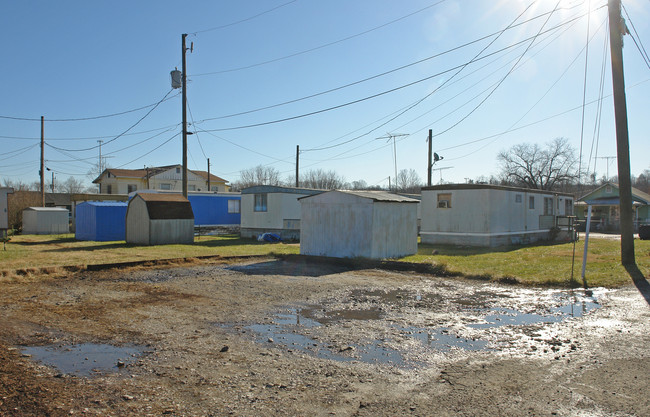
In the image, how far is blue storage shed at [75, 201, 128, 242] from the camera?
83.0ft

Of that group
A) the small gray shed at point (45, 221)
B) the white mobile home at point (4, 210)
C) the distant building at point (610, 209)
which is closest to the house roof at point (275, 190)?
the white mobile home at point (4, 210)

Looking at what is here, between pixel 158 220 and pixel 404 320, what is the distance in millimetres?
17645

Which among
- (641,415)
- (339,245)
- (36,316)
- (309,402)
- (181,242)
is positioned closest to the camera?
(641,415)

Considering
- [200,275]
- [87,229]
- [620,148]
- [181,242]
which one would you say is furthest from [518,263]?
[87,229]

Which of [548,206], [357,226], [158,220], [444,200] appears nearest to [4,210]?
[158,220]

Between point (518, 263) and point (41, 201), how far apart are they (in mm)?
37044

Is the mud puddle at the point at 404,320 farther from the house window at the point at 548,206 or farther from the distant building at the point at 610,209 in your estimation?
the distant building at the point at 610,209

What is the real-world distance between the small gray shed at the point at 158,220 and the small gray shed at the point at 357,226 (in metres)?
8.95

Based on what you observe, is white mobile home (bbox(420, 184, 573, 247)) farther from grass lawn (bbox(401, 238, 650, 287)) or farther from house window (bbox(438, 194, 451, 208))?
grass lawn (bbox(401, 238, 650, 287))

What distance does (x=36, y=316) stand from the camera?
7527 mm

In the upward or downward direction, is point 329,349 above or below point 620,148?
below

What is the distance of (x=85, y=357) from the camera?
17.8 feet

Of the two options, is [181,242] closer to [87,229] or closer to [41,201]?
[87,229]

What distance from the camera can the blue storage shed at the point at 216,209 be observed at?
30688 mm
